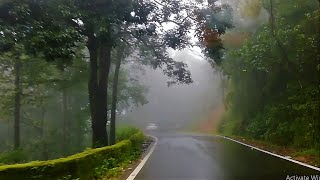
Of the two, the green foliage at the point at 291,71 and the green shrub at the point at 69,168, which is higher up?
the green foliage at the point at 291,71

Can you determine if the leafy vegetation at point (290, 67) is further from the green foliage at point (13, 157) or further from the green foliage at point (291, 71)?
the green foliage at point (13, 157)

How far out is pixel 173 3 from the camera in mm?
21281

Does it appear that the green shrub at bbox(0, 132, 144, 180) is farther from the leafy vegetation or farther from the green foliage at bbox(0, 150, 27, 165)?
the green foliage at bbox(0, 150, 27, 165)

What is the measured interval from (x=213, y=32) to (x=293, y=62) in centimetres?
467

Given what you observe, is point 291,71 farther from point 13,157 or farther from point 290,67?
point 13,157

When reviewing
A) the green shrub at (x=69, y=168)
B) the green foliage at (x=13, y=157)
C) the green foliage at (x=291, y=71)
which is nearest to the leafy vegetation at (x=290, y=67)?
the green foliage at (x=291, y=71)

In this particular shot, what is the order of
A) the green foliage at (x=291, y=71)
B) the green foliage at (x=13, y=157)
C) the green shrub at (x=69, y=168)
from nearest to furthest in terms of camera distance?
the green shrub at (x=69, y=168) < the green foliage at (x=291, y=71) < the green foliage at (x=13, y=157)

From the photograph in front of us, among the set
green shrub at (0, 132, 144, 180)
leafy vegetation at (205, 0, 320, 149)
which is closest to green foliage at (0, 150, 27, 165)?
green shrub at (0, 132, 144, 180)

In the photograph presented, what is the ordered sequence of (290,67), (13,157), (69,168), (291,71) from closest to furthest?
1. (69,168)
2. (290,67)
3. (291,71)
4. (13,157)

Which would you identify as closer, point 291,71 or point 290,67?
point 290,67

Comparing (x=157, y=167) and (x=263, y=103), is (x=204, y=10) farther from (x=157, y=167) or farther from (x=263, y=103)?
(x=263, y=103)

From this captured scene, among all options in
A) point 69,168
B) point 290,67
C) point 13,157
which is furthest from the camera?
point 13,157

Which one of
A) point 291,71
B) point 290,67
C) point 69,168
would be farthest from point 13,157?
point 291,71

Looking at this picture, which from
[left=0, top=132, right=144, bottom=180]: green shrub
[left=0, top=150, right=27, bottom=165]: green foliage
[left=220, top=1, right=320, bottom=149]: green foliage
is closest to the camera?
[left=0, top=132, right=144, bottom=180]: green shrub
